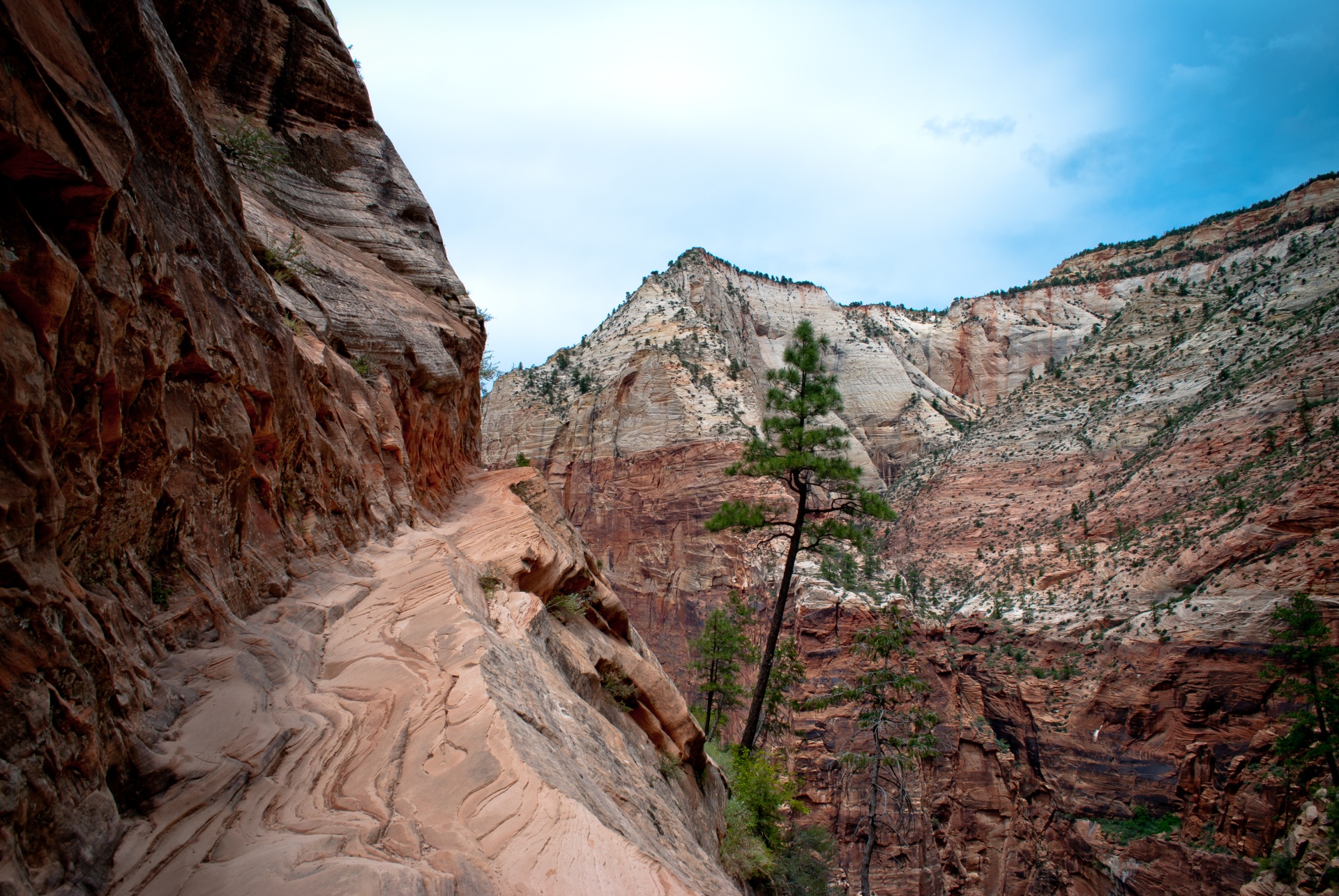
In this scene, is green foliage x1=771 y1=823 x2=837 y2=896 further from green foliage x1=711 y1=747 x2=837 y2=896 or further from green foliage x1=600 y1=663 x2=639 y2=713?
green foliage x1=600 y1=663 x2=639 y2=713

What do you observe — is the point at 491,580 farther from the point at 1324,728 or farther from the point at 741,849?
the point at 1324,728

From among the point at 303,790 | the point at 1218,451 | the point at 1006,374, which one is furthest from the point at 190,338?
the point at 1006,374

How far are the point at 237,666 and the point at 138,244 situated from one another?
290 cm

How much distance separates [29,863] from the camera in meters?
2.31

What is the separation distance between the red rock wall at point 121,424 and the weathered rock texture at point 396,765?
10.9 inches

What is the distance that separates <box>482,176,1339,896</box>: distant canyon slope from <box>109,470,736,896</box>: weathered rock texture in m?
24.7

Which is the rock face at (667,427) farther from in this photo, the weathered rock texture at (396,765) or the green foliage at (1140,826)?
the weathered rock texture at (396,765)

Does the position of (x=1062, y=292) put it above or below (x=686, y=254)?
above

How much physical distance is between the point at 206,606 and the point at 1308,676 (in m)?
30.4

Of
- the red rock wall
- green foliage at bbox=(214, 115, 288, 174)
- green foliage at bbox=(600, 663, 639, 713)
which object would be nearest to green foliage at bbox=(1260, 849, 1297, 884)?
green foliage at bbox=(600, 663, 639, 713)

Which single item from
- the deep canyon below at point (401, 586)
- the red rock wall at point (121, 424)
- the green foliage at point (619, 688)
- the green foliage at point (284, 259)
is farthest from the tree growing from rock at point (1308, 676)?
the green foliage at point (284, 259)

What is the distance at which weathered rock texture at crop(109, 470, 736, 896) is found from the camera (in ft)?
9.73

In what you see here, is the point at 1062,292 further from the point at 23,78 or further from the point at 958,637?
the point at 23,78

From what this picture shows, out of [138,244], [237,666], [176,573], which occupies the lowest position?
[237,666]
